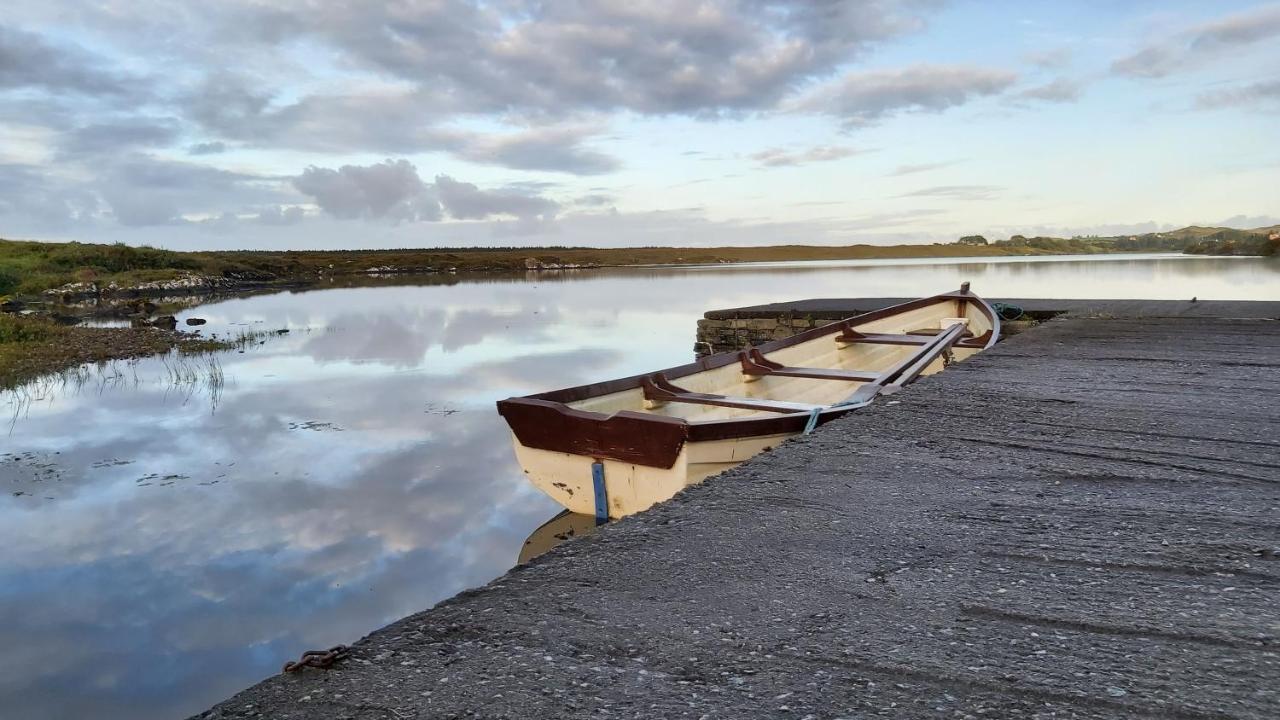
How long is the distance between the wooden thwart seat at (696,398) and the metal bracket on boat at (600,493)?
1211mm

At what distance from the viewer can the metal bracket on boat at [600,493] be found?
15.7 ft

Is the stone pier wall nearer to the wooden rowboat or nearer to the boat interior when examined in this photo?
the boat interior

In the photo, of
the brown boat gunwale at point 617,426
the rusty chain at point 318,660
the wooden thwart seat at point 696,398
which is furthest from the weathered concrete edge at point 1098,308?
the rusty chain at point 318,660

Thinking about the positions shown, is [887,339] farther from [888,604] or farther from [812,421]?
[888,604]

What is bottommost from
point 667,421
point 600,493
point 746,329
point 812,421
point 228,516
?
point 228,516

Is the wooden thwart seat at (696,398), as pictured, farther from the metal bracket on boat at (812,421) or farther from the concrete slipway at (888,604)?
the concrete slipway at (888,604)

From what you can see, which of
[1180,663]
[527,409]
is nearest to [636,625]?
[1180,663]

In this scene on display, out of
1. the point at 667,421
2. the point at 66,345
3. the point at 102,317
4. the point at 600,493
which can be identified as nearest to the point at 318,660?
the point at 667,421

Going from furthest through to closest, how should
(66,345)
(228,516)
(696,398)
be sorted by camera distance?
(66,345) → (228,516) → (696,398)

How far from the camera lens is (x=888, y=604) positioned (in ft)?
6.94

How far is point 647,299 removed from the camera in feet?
111

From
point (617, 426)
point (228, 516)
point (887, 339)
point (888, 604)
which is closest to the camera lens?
point (888, 604)

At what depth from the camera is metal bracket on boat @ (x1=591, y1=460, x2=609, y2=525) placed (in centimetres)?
479

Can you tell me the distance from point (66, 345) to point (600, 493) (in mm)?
15308
